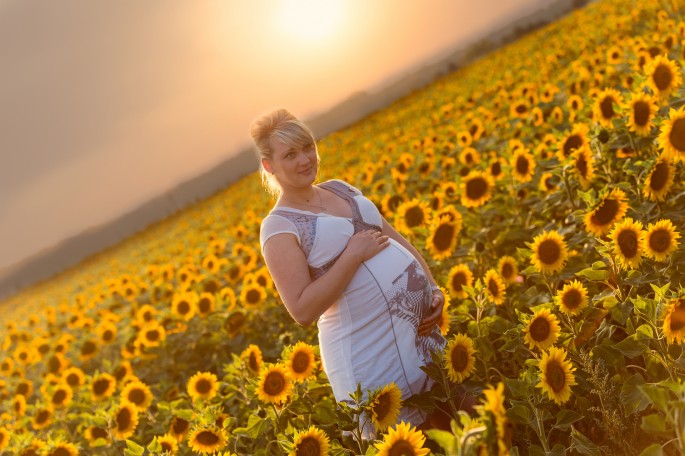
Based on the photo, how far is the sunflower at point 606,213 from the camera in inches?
137

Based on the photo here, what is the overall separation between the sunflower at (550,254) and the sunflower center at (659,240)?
601 millimetres

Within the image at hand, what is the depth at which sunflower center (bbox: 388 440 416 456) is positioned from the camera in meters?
2.14

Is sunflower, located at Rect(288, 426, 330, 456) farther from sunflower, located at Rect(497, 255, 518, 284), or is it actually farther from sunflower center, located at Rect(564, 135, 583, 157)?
sunflower center, located at Rect(564, 135, 583, 157)

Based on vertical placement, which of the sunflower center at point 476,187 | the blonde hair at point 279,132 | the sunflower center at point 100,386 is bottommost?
the sunflower center at point 100,386

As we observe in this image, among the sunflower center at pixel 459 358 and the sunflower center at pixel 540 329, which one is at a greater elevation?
the sunflower center at pixel 459 358

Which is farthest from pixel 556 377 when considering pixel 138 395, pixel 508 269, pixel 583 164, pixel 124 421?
pixel 138 395

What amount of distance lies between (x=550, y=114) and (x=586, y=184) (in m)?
4.53

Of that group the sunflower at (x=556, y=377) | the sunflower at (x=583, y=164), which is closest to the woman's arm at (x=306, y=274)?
the sunflower at (x=556, y=377)

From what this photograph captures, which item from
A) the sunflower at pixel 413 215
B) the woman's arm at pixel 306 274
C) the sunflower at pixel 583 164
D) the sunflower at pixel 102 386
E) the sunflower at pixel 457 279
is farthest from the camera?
the sunflower at pixel 102 386

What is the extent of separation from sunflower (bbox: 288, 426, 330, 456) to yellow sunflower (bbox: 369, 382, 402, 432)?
0.25 meters

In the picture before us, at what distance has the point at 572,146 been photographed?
184 inches

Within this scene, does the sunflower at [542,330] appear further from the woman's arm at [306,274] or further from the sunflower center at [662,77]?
the sunflower center at [662,77]

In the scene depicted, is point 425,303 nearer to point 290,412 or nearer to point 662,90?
point 290,412

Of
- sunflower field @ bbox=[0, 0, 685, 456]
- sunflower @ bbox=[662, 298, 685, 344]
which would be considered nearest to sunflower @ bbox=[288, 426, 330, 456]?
sunflower field @ bbox=[0, 0, 685, 456]
